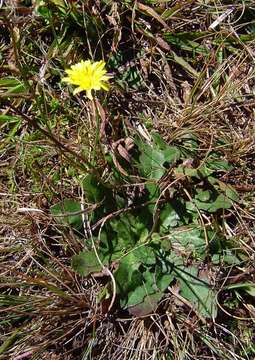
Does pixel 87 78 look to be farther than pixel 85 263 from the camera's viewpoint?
No

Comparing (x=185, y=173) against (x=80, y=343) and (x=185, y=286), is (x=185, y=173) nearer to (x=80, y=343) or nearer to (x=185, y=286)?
(x=185, y=286)

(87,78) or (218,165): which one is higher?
(87,78)

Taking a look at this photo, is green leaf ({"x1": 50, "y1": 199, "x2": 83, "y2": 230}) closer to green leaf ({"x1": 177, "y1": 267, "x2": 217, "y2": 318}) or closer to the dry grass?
the dry grass

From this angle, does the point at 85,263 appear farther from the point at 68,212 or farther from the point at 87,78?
the point at 87,78

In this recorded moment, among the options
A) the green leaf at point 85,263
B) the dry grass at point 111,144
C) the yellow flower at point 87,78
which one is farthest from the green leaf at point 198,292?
the yellow flower at point 87,78

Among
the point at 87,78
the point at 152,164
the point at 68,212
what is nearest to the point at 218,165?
the point at 152,164

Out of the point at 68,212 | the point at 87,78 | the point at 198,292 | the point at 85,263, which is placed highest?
the point at 87,78

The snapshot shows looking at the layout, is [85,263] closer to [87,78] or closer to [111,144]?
[111,144]
